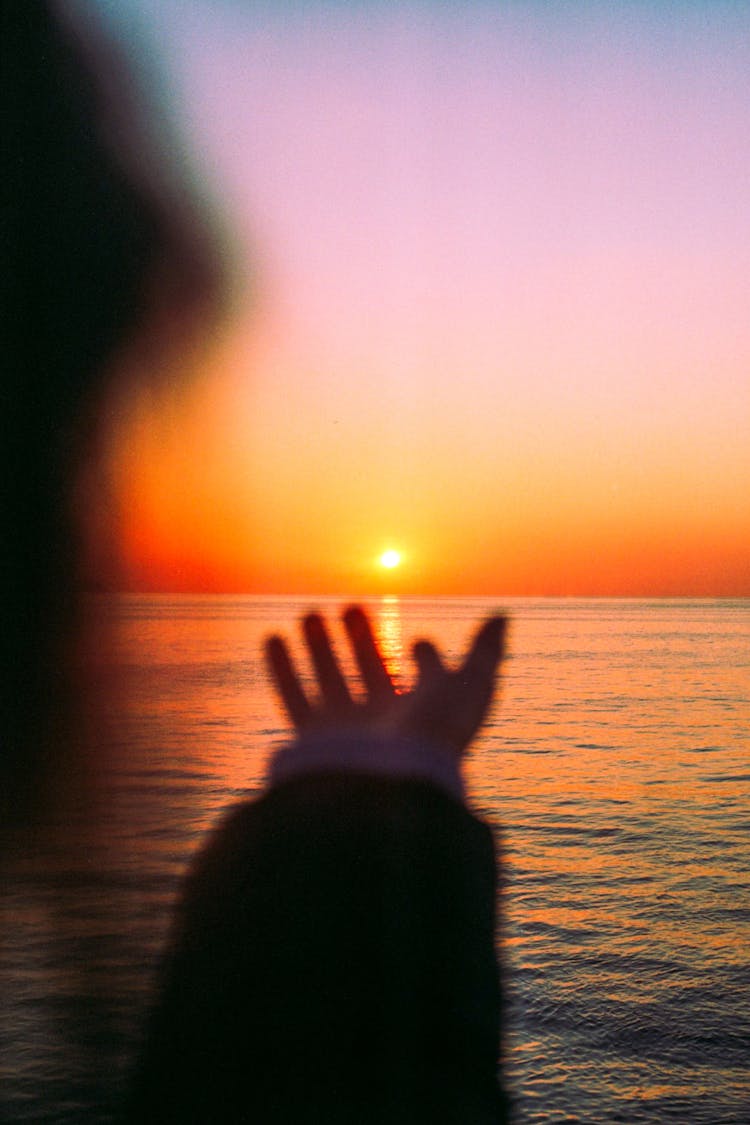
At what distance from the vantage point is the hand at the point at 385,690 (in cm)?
66

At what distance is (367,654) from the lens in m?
0.70

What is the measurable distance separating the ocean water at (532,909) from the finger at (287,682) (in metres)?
0.02

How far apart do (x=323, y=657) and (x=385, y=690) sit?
62 mm

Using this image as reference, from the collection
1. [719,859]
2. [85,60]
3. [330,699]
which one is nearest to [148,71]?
[85,60]

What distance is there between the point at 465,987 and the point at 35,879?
0.47 metres

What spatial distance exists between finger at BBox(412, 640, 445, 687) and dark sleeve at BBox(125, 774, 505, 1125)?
0.08 metres

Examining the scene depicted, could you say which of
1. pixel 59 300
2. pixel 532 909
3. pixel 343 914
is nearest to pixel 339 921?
pixel 343 914

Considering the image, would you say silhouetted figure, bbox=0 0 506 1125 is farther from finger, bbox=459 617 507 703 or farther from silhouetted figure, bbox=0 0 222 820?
silhouetted figure, bbox=0 0 222 820

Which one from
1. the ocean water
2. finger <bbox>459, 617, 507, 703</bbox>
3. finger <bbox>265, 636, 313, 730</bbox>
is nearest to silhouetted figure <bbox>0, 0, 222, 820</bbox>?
the ocean water

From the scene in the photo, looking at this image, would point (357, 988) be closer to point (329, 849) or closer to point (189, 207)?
point (329, 849)

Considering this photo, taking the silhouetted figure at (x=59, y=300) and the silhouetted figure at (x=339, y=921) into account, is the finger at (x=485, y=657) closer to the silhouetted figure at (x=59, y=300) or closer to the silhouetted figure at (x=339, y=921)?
the silhouetted figure at (x=339, y=921)

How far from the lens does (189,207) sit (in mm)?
1052

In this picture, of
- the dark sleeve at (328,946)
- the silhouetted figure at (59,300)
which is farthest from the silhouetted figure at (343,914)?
the silhouetted figure at (59,300)

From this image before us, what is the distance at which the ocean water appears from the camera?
1.05 meters
